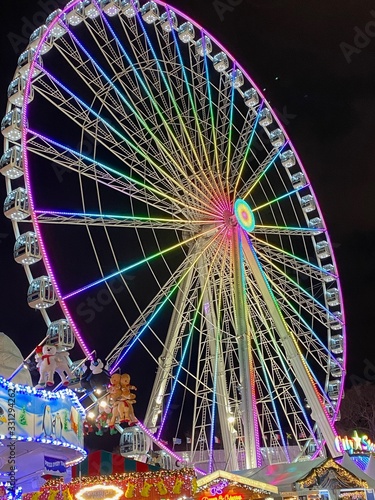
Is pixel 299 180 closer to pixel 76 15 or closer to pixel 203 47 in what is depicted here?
pixel 203 47

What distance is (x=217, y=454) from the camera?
32.1 metres

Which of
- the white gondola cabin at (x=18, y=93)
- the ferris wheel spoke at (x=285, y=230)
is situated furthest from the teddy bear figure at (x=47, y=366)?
the ferris wheel spoke at (x=285, y=230)

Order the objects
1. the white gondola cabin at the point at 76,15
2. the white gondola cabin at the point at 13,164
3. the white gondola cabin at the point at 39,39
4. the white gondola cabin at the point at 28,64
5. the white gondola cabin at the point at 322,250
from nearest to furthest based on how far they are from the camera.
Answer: the white gondola cabin at the point at 13,164 < the white gondola cabin at the point at 28,64 < the white gondola cabin at the point at 39,39 < the white gondola cabin at the point at 76,15 < the white gondola cabin at the point at 322,250

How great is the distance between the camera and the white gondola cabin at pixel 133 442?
14.2m

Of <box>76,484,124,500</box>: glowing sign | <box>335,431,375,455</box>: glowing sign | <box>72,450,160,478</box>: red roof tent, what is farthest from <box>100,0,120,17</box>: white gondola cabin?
<box>335,431,375,455</box>: glowing sign

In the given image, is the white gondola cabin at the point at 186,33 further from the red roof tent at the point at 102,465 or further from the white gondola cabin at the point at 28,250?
the red roof tent at the point at 102,465

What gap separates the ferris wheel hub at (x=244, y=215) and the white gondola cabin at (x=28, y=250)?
6.19 metres

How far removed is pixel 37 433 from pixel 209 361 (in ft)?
25.6

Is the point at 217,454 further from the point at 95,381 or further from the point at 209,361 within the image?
the point at 95,381

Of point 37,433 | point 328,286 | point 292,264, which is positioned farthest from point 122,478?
point 328,286

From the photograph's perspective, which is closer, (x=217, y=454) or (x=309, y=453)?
(x=309, y=453)

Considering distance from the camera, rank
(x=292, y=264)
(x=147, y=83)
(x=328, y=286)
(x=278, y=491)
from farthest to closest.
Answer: (x=328, y=286), (x=292, y=264), (x=147, y=83), (x=278, y=491)

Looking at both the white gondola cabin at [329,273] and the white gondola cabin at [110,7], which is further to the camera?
the white gondola cabin at [329,273]

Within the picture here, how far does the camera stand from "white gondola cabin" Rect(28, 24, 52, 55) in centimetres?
1515
